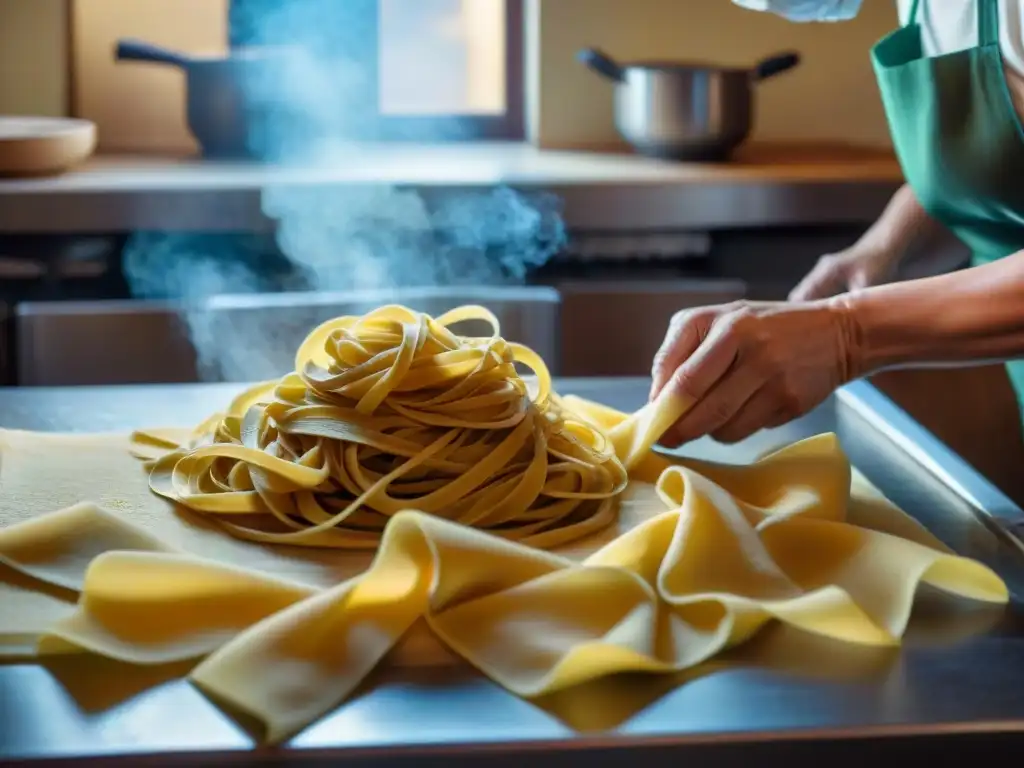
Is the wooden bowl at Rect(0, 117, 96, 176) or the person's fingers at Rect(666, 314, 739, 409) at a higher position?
the wooden bowl at Rect(0, 117, 96, 176)

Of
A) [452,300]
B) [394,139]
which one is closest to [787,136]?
[394,139]

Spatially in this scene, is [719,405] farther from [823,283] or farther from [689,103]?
[689,103]

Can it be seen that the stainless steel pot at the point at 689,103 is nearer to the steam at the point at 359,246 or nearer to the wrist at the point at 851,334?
the steam at the point at 359,246

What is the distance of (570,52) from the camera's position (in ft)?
9.43

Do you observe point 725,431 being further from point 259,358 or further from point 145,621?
point 259,358

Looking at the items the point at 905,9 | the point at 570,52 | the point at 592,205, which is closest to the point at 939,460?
the point at 905,9

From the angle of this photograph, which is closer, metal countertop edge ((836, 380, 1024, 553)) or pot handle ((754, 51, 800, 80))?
metal countertop edge ((836, 380, 1024, 553))

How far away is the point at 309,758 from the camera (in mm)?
750

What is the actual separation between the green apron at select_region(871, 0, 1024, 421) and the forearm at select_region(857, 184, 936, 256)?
0.24 ft

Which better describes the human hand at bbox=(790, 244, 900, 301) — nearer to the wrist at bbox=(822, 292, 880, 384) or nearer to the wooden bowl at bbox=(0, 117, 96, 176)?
the wrist at bbox=(822, 292, 880, 384)

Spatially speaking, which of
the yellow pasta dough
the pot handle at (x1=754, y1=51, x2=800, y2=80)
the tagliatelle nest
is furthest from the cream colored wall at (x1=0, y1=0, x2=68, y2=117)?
the tagliatelle nest

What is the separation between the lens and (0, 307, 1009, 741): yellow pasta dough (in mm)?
865

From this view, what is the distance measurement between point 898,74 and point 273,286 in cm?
116

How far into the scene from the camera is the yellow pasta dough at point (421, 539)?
0.87 metres
